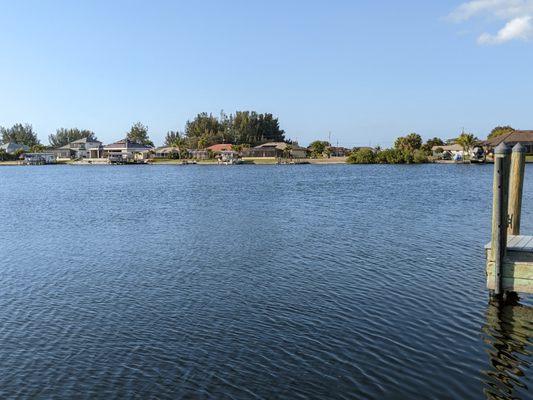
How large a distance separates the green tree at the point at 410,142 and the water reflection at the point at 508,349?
501 ft

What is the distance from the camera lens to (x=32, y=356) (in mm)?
13945

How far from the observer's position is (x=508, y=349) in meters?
13.6

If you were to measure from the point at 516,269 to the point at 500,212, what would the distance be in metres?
1.85

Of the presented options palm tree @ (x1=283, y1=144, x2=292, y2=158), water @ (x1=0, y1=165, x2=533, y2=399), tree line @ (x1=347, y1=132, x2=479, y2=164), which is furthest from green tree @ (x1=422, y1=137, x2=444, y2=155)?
water @ (x1=0, y1=165, x2=533, y2=399)

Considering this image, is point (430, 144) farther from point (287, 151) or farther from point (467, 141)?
point (287, 151)

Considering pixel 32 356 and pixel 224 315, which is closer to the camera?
pixel 32 356

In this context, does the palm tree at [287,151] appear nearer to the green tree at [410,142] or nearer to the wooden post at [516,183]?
the green tree at [410,142]

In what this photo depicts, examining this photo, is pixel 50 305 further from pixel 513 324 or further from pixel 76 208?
pixel 76 208

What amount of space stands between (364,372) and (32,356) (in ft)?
30.2

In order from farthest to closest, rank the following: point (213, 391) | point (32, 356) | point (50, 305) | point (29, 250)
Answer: point (29, 250) → point (50, 305) → point (32, 356) → point (213, 391)

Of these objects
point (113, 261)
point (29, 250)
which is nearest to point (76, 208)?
point (29, 250)

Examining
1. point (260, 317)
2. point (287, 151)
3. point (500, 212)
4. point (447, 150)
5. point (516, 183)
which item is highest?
point (287, 151)

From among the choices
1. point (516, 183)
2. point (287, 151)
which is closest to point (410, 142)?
point (287, 151)

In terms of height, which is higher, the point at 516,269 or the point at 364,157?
the point at 364,157
